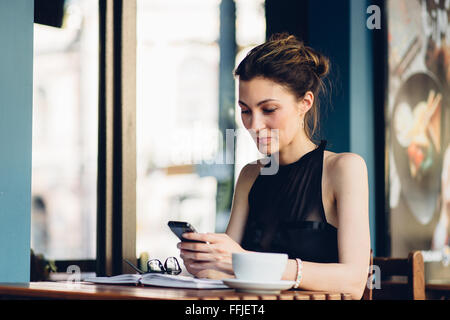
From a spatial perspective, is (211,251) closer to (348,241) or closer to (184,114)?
(348,241)

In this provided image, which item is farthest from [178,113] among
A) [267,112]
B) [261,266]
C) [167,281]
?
[261,266]

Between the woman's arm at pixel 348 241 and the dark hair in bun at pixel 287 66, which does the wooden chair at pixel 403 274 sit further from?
the dark hair in bun at pixel 287 66

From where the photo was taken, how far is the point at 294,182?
2.11 m

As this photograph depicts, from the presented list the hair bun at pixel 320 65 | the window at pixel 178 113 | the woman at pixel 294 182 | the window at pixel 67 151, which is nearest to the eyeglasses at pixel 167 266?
the woman at pixel 294 182

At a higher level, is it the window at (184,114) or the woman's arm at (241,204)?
the window at (184,114)

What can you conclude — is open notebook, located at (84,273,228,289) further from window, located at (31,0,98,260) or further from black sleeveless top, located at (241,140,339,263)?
window, located at (31,0,98,260)

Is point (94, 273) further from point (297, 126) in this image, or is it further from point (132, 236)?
point (297, 126)

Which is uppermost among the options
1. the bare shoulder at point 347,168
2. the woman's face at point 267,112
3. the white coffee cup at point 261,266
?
the woman's face at point 267,112

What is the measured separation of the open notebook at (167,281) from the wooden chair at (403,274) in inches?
27.3

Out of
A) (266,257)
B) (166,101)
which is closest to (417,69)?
(166,101)

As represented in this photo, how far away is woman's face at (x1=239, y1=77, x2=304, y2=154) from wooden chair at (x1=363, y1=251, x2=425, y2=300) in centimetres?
51

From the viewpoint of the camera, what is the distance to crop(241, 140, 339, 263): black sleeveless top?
194cm

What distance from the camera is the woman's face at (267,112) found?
2035mm

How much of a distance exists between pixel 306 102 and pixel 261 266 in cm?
91
